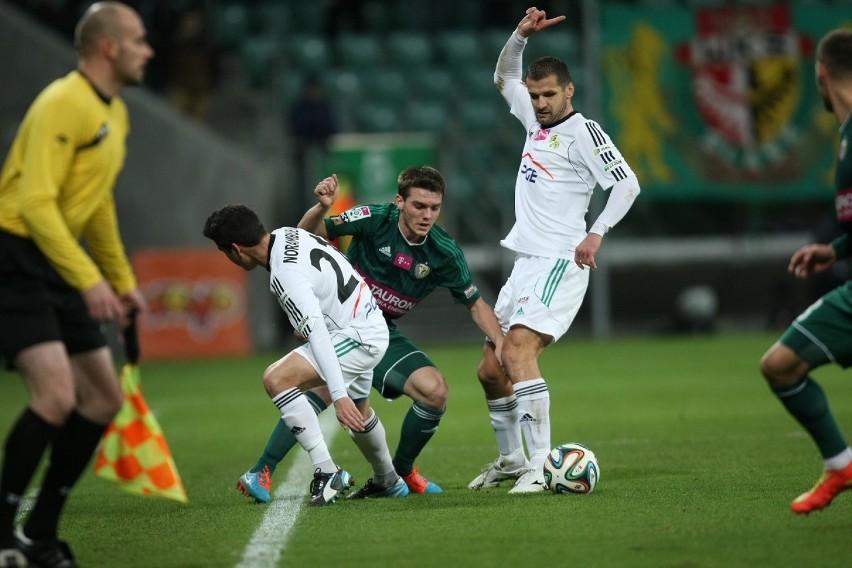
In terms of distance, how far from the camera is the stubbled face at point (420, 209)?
6.80 m

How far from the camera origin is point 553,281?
708cm

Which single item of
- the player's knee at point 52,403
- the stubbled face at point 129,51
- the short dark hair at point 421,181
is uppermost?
the stubbled face at point 129,51

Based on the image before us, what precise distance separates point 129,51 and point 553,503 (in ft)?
9.60

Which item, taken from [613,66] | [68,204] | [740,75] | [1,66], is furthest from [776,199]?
[68,204]

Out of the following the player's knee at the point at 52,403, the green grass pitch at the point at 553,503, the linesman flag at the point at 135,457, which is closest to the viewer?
the player's knee at the point at 52,403

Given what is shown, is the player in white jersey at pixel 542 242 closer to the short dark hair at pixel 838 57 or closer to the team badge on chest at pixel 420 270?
the team badge on chest at pixel 420 270

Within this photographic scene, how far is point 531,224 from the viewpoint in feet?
23.8

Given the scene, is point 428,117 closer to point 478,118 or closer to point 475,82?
point 478,118

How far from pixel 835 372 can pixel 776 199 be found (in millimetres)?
7671

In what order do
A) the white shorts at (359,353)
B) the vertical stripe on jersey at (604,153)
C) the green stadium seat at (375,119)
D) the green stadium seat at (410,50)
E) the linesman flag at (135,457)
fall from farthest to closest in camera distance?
the green stadium seat at (410,50) → the green stadium seat at (375,119) → the vertical stripe on jersey at (604,153) → the white shorts at (359,353) → the linesman flag at (135,457)

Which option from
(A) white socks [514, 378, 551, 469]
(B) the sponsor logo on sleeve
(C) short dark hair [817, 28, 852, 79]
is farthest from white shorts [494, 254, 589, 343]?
(C) short dark hair [817, 28, 852, 79]

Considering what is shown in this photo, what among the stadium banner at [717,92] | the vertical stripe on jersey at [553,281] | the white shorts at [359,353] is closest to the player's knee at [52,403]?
the white shorts at [359,353]

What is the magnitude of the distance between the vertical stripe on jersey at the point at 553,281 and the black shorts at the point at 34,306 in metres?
2.77

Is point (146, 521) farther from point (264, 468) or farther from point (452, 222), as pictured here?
point (452, 222)
